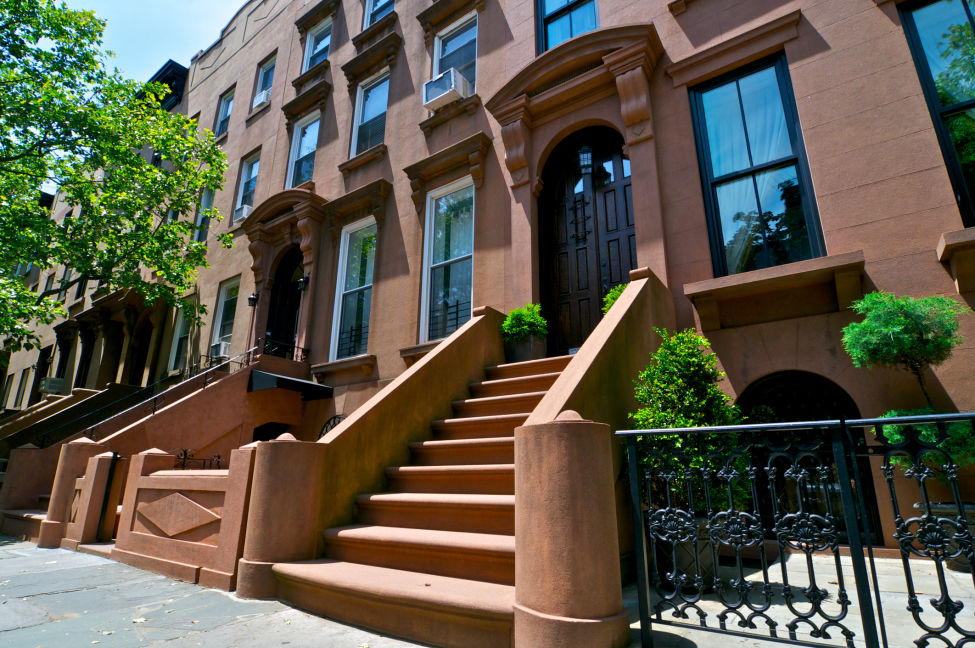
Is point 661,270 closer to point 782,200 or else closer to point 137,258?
point 782,200

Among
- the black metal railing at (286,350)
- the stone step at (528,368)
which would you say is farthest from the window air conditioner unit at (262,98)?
the stone step at (528,368)

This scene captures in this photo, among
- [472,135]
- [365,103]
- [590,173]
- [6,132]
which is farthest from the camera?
[365,103]

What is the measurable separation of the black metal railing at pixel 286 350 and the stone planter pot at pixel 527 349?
18.8 ft

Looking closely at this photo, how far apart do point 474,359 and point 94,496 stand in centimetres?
605

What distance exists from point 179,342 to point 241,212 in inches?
181

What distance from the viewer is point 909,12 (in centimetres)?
593

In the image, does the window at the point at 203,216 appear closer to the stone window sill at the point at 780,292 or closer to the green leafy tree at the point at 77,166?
the green leafy tree at the point at 77,166

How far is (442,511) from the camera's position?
172 inches

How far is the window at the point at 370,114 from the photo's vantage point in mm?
12164

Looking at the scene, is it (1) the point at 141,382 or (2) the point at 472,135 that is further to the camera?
(1) the point at 141,382

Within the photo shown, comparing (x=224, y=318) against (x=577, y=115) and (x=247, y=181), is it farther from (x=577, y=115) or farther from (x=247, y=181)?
(x=577, y=115)

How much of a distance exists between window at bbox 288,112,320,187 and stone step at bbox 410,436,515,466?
1037cm

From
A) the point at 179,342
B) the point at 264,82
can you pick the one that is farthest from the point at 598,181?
the point at 179,342

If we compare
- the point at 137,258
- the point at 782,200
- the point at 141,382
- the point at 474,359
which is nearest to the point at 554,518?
the point at 474,359
